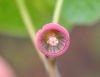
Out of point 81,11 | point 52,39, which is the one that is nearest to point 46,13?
point 81,11

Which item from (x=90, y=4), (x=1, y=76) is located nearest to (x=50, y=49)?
(x=90, y=4)

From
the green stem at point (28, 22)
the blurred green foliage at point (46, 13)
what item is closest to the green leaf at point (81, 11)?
the blurred green foliage at point (46, 13)

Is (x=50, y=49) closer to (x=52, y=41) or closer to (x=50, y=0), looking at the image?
(x=52, y=41)

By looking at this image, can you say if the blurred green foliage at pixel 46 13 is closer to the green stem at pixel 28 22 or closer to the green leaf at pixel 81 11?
the green leaf at pixel 81 11

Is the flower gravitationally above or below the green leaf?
below

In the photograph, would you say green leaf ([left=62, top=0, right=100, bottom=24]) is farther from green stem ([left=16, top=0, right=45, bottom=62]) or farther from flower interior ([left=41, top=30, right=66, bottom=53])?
flower interior ([left=41, top=30, right=66, bottom=53])

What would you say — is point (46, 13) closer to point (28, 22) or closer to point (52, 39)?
point (28, 22)

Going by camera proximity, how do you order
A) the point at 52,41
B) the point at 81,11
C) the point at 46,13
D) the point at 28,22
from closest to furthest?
the point at 52,41
the point at 28,22
the point at 81,11
the point at 46,13

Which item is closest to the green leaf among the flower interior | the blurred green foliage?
the blurred green foliage
